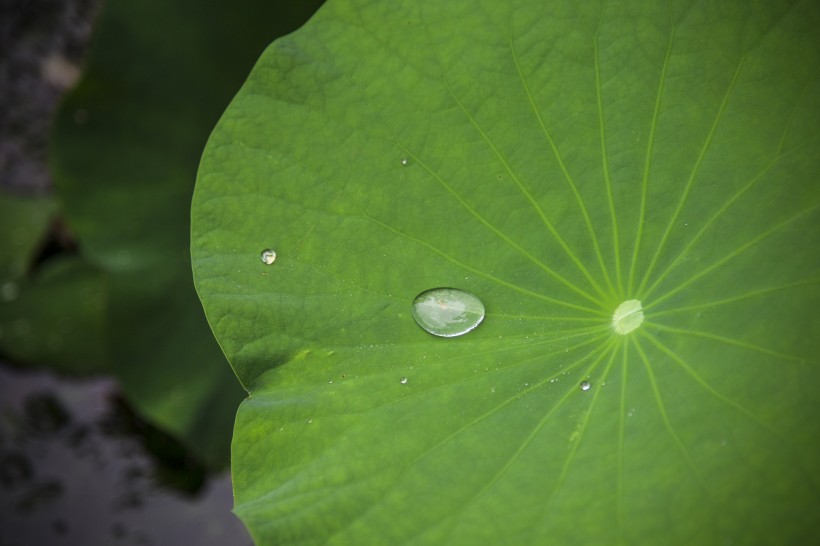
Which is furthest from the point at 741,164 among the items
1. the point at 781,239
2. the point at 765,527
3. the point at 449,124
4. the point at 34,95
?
the point at 34,95

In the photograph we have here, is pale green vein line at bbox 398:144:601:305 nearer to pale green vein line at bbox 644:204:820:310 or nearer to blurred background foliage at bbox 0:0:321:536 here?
pale green vein line at bbox 644:204:820:310

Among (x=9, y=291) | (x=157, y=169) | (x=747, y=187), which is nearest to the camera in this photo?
(x=747, y=187)

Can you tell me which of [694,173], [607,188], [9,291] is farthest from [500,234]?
[9,291]

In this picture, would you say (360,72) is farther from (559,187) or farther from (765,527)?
(765,527)

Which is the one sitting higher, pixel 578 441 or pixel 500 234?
pixel 500 234

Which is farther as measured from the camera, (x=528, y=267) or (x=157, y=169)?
(x=157, y=169)

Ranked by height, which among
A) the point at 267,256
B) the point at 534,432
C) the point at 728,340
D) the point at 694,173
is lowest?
the point at 267,256

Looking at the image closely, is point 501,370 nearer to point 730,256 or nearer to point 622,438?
point 622,438
